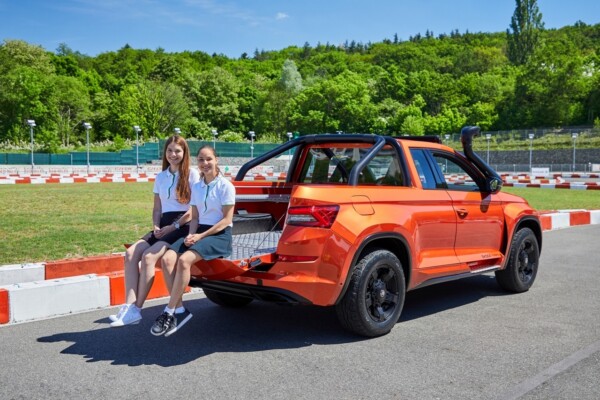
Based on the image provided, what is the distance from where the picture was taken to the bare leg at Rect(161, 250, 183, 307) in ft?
16.7

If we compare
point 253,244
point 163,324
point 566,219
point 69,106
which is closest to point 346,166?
point 253,244

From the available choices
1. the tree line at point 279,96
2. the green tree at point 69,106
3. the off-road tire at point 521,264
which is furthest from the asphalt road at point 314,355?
the green tree at point 69,106

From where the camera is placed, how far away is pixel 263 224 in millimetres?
6250

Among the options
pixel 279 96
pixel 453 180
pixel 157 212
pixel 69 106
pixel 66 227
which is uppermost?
pixel 279 96

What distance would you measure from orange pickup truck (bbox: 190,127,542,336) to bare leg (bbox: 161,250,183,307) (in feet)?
0.70

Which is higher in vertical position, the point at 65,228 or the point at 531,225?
the point at 531,225

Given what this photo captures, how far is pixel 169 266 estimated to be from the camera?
510cm

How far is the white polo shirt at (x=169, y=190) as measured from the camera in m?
5.93

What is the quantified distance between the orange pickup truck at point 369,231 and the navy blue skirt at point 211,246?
0.35 feet

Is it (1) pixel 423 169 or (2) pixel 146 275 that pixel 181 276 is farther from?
(1) pixel 423 169

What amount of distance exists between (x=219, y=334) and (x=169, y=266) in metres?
0.80

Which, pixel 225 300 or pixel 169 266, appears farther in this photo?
pixel 225 300

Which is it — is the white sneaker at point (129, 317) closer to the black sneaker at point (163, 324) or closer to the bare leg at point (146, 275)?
the bare leg at point (146, 275)

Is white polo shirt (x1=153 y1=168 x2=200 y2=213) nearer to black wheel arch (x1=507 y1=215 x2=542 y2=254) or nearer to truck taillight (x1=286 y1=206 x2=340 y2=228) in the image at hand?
truck taillight (x1=286 y1=206 x2=340 y2=228)
